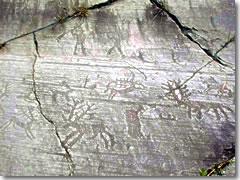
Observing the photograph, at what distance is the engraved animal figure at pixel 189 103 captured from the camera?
1.63m

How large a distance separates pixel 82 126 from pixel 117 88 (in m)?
0.32

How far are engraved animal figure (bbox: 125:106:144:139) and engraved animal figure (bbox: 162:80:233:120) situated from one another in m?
0.22

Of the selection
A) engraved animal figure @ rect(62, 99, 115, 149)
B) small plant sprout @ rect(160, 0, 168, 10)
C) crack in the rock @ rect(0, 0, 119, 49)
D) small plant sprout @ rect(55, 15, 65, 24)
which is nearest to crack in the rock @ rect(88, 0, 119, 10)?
crack in the rock @ rect(0, 0, 119, 49)

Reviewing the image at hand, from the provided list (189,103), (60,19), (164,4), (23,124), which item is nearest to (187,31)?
(164,4)

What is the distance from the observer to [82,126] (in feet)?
5.24

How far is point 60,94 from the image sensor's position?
168 centimetres

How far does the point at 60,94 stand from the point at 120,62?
1.41ft

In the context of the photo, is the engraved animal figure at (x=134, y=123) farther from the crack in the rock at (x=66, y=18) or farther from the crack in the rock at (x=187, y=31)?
the crack in the rock at (x=66, y=18)

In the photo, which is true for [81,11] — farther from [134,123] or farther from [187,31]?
[134,123]

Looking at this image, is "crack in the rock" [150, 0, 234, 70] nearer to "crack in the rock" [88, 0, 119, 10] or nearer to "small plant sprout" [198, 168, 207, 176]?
"crack in the rock" [88, 0, 119, 10]

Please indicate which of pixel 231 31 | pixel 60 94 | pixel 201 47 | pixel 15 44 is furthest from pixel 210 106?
pixel 15 44

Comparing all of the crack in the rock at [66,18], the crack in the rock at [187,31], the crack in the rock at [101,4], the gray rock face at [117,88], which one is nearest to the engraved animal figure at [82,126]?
the gray rock face at [117,88]

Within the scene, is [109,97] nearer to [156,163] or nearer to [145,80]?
[145,80]

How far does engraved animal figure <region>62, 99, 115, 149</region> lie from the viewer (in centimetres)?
157
